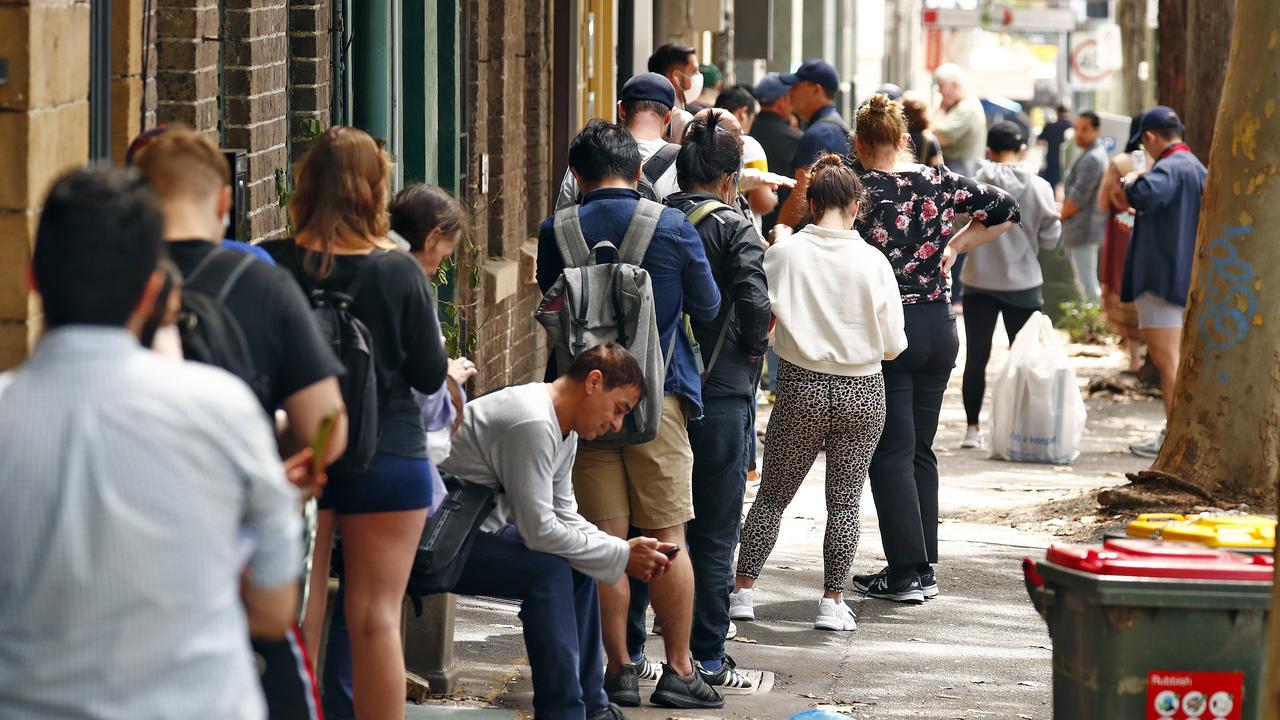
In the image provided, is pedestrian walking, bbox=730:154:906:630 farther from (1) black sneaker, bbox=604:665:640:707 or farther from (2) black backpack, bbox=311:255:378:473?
(2) black backpack, bbox=311:255:378:473

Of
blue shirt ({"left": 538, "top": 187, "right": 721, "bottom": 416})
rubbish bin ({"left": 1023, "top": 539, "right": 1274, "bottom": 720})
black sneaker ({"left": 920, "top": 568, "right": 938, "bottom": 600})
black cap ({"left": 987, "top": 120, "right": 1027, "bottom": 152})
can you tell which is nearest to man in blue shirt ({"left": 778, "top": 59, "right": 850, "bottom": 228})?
black cap ({"left": 987, "top": 120, "right": 1027, "bottom": 152})

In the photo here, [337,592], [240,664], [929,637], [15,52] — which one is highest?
[15,52]

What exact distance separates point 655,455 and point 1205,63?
8992mm

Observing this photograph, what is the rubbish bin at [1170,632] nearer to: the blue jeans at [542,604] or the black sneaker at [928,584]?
the blue jeans at [542,604]

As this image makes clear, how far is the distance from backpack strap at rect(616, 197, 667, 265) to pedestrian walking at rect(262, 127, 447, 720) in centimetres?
140

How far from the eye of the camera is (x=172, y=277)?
302 cm

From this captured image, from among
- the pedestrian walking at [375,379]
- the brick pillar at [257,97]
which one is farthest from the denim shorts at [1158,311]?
the pedestrian walking at [375,379]

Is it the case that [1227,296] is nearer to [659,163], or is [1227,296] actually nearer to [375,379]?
[659,163]

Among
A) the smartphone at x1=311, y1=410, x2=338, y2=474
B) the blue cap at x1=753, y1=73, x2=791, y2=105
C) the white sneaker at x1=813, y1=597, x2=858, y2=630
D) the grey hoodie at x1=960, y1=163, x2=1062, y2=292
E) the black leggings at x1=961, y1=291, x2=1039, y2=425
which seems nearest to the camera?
the smartphone at x1=311, y1=410, x2=338, y2=474

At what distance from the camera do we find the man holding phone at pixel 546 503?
529cm

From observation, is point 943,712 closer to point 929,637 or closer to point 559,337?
point 929,637

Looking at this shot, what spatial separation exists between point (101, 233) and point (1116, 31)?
34.9 m

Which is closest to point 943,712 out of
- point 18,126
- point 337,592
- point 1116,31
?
point 337,592

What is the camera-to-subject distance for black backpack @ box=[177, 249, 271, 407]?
12.0 ft
